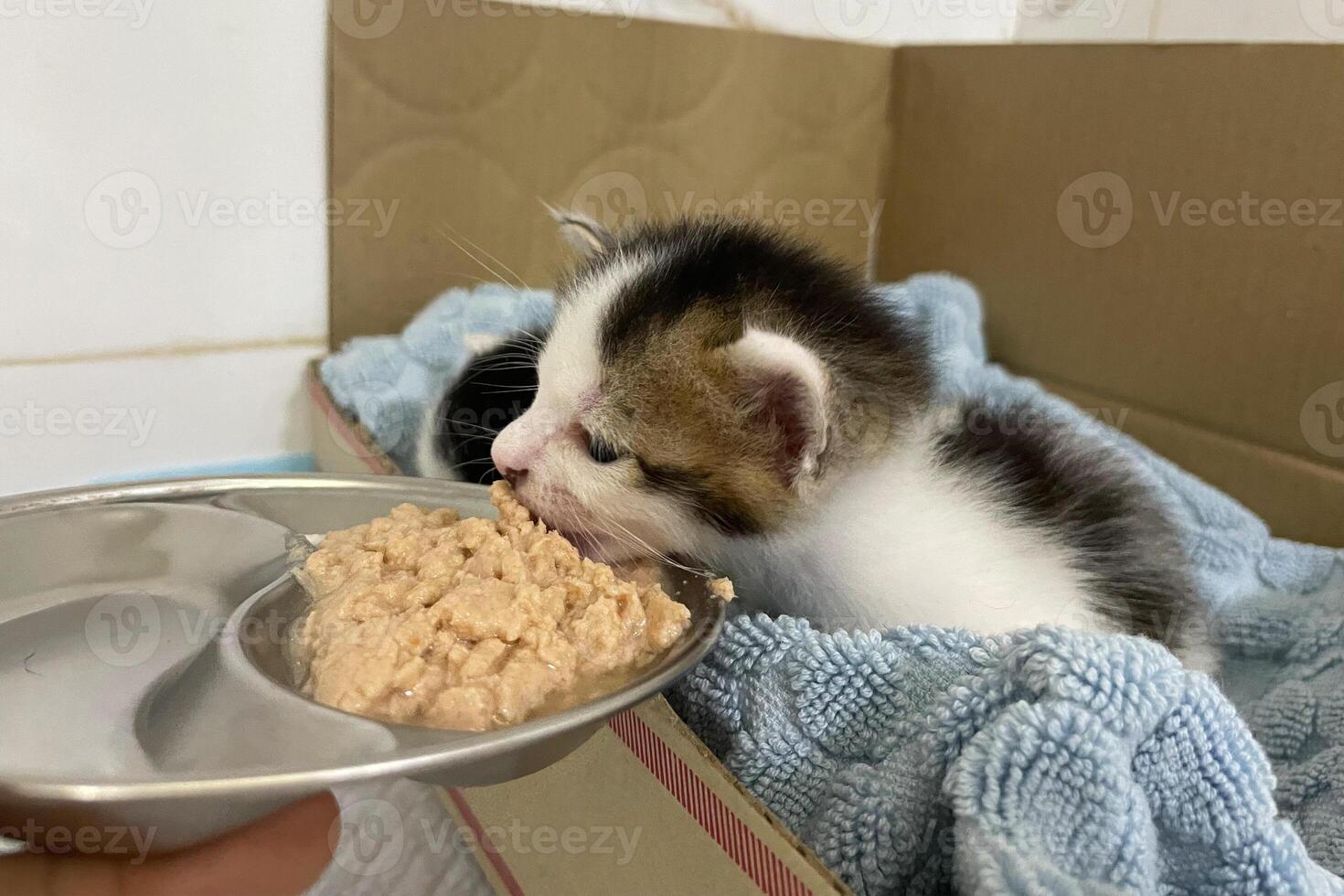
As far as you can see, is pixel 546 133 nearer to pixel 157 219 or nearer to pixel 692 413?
pixel 157 219

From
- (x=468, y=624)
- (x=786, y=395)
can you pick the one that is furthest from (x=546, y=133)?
(x=468, y=624)

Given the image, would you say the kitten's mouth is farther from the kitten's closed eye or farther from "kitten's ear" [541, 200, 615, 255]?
"kitten's ear" [541, 200, 615, 255]

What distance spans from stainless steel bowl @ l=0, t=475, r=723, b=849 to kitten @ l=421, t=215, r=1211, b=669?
90 millimetres

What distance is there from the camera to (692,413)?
81cm

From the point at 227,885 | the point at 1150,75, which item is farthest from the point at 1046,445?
the point at 227,885

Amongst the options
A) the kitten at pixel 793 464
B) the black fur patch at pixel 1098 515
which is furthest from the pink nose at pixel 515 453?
the black fur patch at pixel 1098 515

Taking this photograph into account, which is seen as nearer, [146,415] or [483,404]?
[483,404]

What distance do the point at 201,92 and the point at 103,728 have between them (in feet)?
2.97

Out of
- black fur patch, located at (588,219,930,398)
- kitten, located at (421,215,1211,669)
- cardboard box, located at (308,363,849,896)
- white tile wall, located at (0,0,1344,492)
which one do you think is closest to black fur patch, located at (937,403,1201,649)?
kitten, located at (421,215,1211,669)

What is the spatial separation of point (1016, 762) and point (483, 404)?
73 cm

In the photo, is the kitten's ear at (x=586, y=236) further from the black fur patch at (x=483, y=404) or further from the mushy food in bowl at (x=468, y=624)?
the mushy food in bowl at (x=468, y=624)

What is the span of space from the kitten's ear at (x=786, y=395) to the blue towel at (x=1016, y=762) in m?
0.14

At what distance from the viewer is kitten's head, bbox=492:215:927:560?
2.62ft

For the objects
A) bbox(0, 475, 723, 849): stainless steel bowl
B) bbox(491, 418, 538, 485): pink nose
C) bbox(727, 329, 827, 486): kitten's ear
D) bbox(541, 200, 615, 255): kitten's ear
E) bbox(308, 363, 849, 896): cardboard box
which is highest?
bbox(541, 200, 615, 255): kitten's ear
